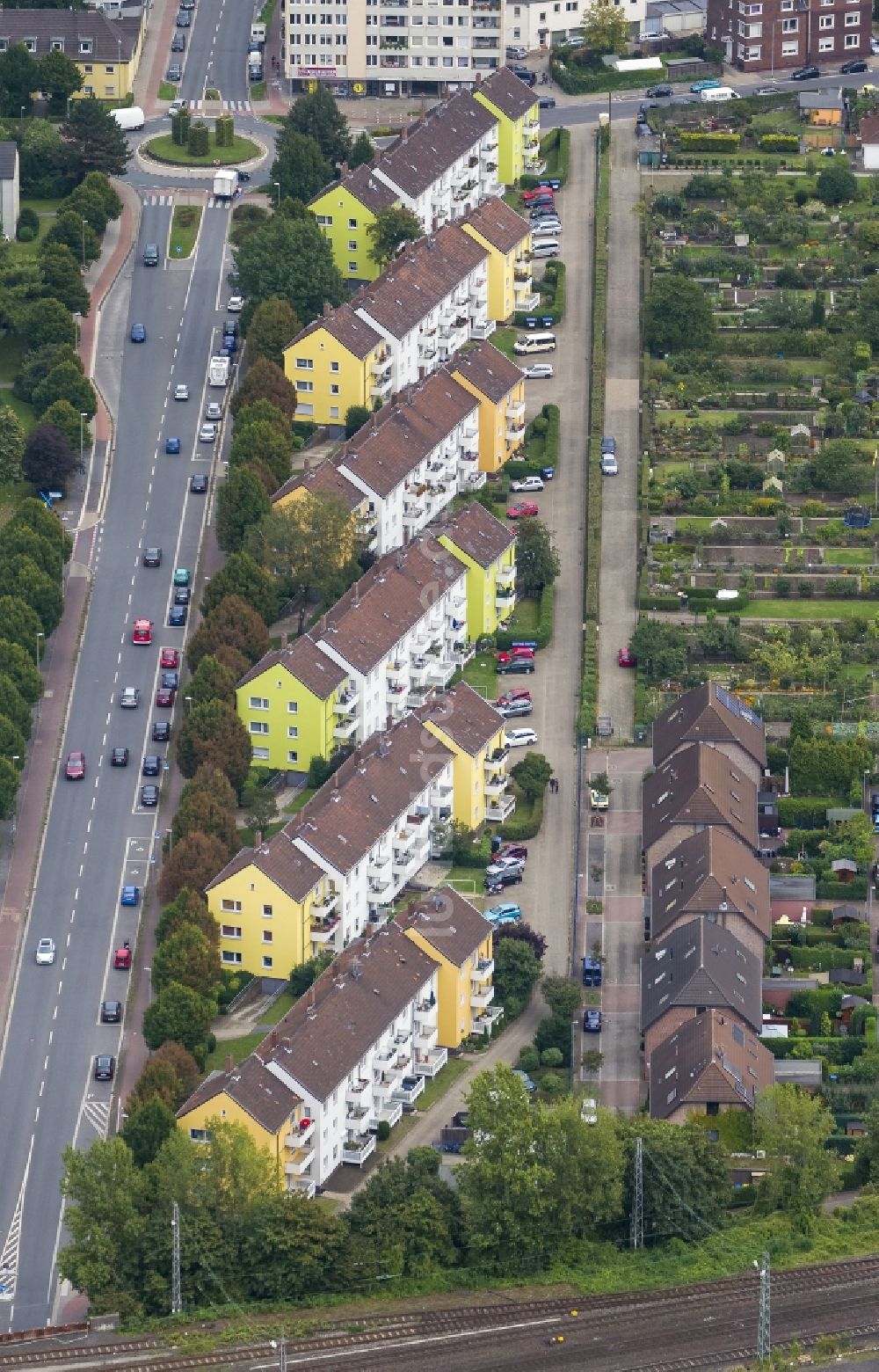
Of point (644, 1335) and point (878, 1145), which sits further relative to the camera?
point (878, 1145)

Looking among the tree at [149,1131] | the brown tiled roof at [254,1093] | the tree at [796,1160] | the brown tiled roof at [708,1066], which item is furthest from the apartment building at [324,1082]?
the tree at [796,1160]

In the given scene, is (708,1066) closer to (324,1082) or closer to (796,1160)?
(796,1160)

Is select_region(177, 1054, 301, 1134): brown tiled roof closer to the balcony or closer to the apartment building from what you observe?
the apartment building

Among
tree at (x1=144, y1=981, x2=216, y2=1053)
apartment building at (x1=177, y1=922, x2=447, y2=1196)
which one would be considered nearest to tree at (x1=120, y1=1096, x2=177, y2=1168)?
apartment building at (x1=177, y1=922, x2=447, y2=1196)

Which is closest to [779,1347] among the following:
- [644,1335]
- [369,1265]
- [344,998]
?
[644,1335]

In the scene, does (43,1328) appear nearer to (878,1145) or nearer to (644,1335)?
(644,1335)

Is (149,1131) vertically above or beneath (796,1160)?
above

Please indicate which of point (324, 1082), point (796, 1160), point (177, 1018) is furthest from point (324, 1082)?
point (796, 1160)

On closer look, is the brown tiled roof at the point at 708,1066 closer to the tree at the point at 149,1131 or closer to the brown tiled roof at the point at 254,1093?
the brown tiled roof at the point at 254,1093
